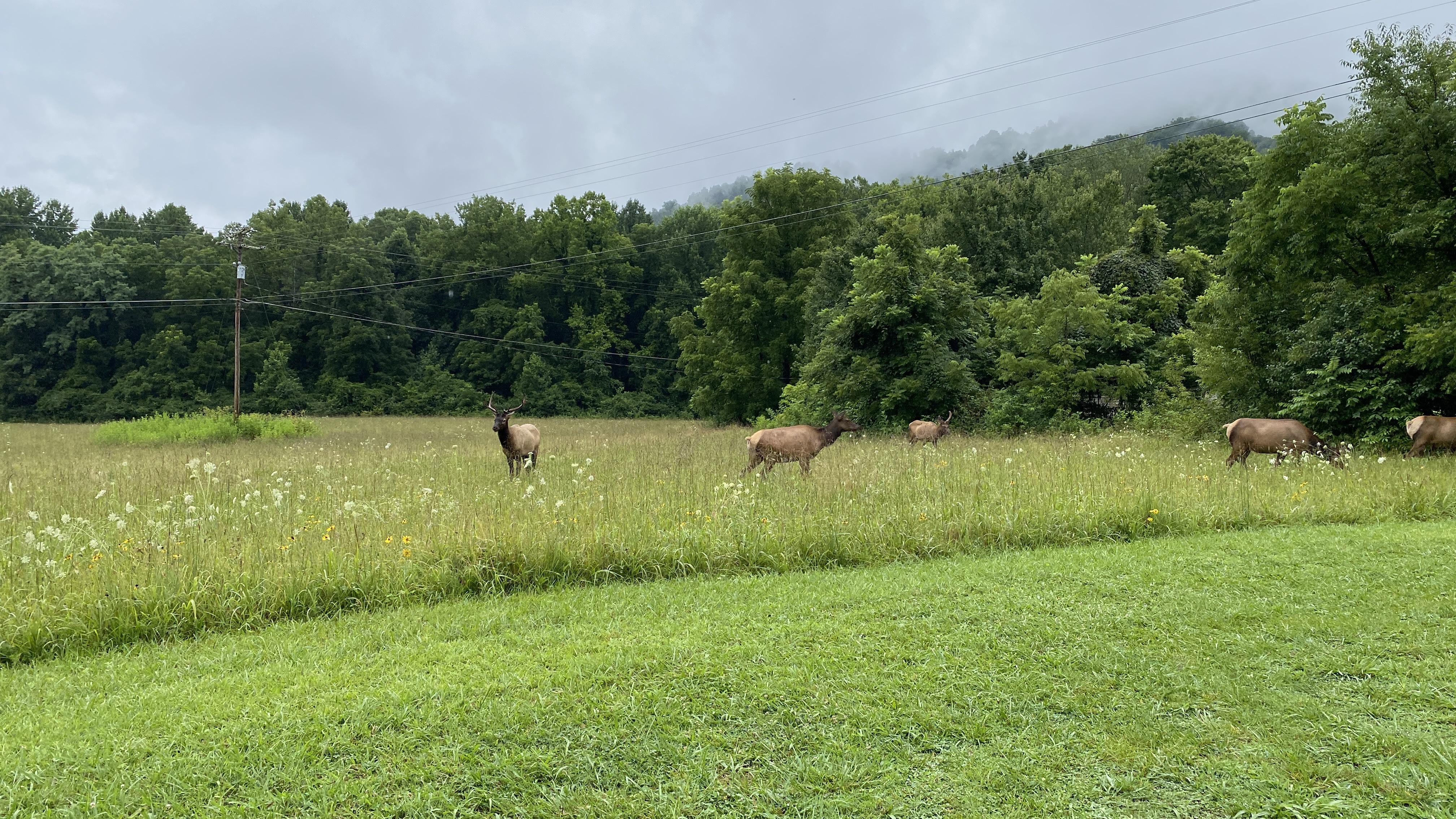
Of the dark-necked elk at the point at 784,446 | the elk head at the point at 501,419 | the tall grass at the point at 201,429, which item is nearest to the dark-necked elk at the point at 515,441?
the elk head at the point at 501,419

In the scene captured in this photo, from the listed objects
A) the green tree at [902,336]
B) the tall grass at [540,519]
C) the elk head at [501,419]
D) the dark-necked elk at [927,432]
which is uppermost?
the green tree at [902,336]

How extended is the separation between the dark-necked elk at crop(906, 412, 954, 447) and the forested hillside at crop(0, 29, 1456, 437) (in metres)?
3.99

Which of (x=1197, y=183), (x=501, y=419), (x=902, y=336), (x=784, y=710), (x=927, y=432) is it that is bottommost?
(x=784, y=710)

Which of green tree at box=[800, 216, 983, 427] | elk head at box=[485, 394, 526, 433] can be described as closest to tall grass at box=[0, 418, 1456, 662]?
elk head at box=[485, 394, 526, 433]

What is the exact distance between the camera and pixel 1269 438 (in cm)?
1265

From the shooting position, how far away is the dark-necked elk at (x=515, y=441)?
1311cm

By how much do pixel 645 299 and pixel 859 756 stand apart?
200 ft

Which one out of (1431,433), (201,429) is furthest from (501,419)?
(201,429)

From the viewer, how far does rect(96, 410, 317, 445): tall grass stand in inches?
986

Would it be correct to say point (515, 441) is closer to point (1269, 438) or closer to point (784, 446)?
point (784, 446)

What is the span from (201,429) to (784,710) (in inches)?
1181

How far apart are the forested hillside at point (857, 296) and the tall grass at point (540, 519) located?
654 centimetres

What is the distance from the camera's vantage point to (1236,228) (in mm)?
18016

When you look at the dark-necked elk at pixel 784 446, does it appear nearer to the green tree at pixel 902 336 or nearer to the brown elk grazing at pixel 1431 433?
the brown elk grazing at pixel 1431 433
